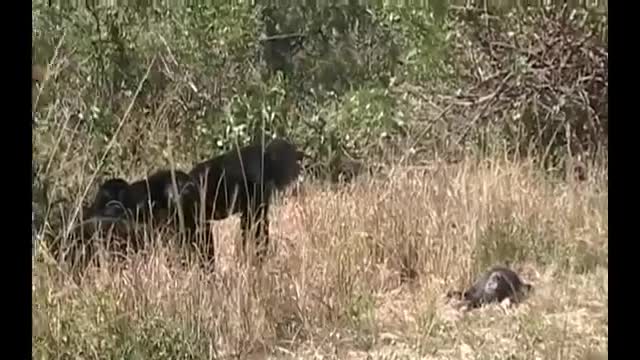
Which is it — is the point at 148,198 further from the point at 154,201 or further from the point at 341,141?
the point at 341,141

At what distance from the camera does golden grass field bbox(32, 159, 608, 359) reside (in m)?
1.96

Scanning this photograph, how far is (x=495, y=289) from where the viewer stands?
1.97m

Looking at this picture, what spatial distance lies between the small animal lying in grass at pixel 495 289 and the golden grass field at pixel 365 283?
0.01 m

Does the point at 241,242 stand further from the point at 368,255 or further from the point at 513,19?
the point at 513,19

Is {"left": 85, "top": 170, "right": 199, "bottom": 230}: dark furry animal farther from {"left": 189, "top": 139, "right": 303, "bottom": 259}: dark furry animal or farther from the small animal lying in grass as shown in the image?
the small animal lying in grass

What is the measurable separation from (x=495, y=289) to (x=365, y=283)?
22 cm

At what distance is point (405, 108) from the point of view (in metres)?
1.98

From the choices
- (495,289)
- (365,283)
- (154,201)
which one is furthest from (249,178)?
(495,289)

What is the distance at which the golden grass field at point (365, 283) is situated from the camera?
196 centimetres

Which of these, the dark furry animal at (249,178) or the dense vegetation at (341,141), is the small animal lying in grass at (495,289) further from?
the dark furry animal at (249,178)
